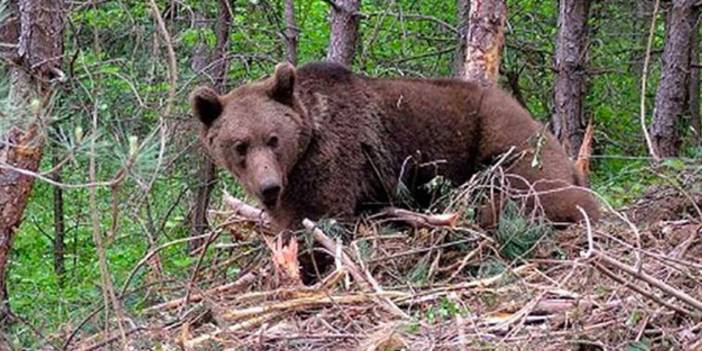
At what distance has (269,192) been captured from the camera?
682 centimetres

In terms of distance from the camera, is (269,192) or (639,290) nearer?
(639,290)

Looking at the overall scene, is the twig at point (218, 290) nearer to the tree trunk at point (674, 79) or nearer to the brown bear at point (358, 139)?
the brown bear at point (358, 139)

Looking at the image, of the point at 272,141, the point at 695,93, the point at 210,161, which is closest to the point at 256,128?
the point at 272,141

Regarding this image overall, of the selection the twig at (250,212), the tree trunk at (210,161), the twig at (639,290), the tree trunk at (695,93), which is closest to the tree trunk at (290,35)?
the tree trunk at (210,161)

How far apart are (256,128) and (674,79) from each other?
663 centimetres

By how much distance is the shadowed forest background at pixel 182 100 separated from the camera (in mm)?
6348

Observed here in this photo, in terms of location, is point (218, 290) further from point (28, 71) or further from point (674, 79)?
point (674, 79)

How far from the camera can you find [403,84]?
8.00 metres

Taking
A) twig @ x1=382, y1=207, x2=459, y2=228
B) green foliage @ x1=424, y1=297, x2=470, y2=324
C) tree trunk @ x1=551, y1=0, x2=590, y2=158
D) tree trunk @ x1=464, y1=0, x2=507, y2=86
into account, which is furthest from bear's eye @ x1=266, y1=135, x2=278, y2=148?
tree trunk @ x1=551, y1=0, x2=590, y2=158

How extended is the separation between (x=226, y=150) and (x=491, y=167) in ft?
5.78

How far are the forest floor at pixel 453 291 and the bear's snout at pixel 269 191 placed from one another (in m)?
0.31

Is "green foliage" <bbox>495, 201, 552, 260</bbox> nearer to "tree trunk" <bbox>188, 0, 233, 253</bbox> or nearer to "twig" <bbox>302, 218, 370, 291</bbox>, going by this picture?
"twig" <bbox>302, 218, 370, 291</bbox>

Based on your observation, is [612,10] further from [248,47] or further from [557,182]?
[557,182]

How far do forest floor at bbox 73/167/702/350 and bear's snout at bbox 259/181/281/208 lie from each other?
0.31 meters
